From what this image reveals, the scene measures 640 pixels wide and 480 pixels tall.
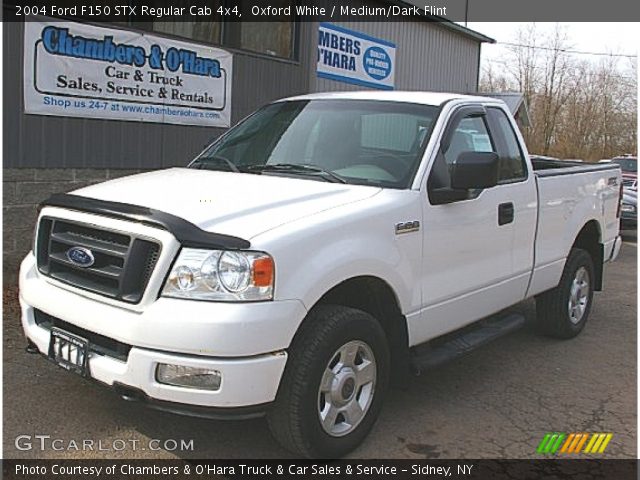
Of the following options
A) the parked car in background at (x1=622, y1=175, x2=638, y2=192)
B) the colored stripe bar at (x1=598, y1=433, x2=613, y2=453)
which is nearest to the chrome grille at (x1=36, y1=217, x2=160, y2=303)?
the colored stripe bar at (x1=598, y1=433, x2=613, y2=453)

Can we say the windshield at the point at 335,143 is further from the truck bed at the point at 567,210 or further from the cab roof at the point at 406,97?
the truck bed at the point at 567,210

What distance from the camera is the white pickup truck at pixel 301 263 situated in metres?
3.14

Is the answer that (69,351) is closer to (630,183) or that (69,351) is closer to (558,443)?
(558,443)

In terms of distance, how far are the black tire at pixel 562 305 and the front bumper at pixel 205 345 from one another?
11.5ft

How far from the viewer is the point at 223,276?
3.14 metres

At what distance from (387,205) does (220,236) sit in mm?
1088

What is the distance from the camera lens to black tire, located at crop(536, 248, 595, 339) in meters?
6.04

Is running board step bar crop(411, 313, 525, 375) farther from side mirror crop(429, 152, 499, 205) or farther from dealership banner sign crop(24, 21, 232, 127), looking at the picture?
dealership banner sign crop(24, 21, 232, 127)

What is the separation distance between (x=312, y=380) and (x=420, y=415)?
1.28 metres

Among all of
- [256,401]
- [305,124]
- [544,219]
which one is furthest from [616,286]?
[256,401]

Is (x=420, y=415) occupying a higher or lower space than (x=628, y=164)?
lower

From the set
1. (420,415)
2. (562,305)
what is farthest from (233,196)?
(562,305)

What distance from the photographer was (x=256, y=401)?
3.17 meters

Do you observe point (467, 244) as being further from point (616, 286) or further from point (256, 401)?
point (616, 286)
